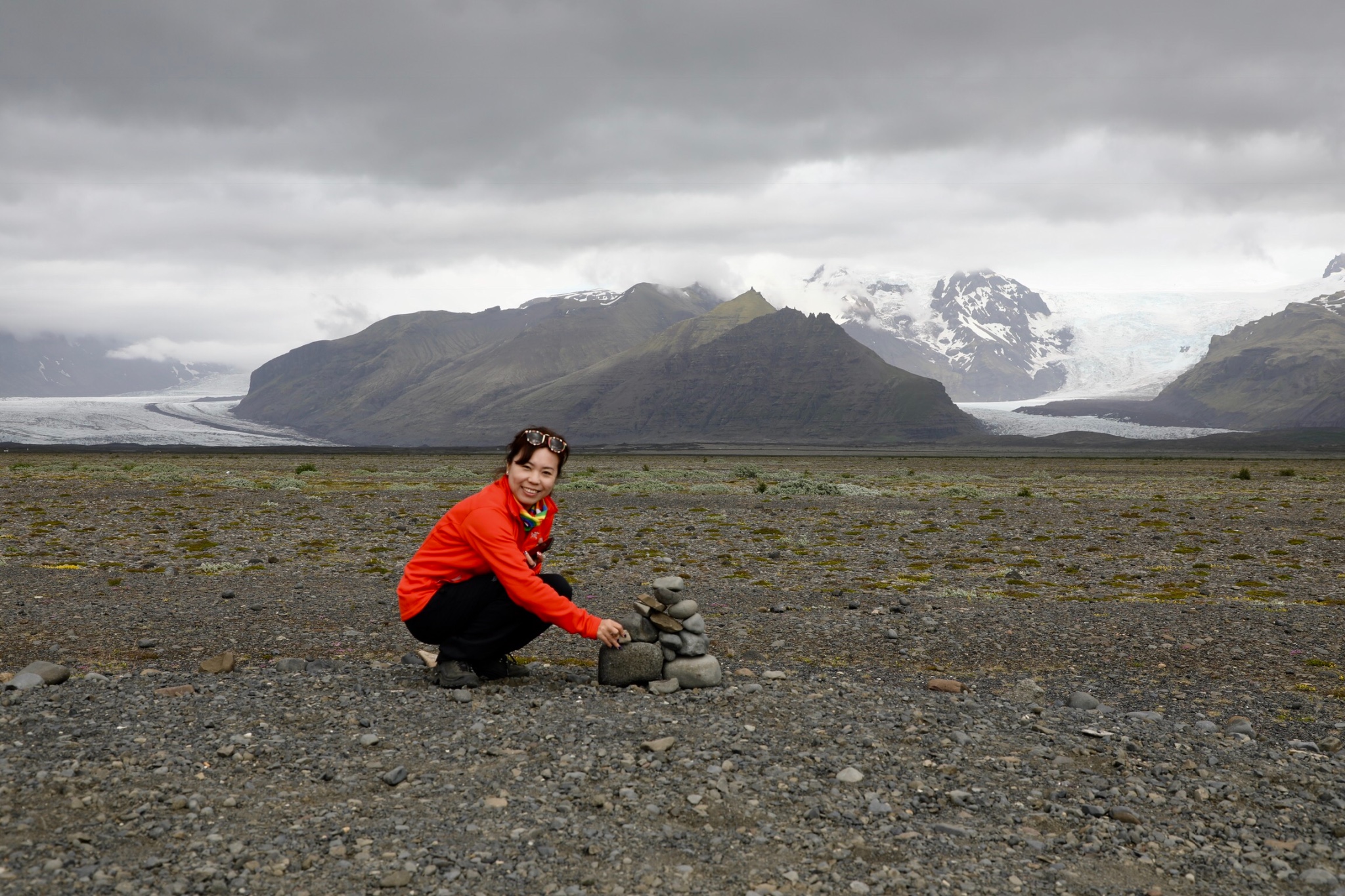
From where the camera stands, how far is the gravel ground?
5215 millimetres

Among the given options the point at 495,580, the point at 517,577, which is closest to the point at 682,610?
the point at 517,577

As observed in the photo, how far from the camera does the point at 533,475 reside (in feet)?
25.5

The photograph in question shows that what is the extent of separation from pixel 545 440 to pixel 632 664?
2302mm

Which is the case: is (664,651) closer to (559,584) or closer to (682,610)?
(682,610)

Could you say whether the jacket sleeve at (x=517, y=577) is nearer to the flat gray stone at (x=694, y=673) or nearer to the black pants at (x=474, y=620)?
the black pants at (x=474, y=620)

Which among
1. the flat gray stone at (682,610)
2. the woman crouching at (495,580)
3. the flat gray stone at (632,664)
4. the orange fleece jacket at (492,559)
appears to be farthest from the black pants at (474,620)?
the flat gray stone at (682,610)

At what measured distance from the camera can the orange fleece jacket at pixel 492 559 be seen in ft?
25.6

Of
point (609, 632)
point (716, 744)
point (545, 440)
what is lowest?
point (716, 744)

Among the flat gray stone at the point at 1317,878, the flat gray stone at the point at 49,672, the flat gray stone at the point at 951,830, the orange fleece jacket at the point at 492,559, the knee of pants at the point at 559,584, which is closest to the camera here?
the flat gray stone at the point at 1317,878

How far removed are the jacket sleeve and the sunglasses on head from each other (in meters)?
0.72

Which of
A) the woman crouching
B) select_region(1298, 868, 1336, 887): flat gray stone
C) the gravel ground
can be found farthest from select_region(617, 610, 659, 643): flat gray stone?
select_region(1298, 868, 1336, 887): flat gray stone

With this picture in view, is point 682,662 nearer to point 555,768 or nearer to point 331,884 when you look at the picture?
point 555,768

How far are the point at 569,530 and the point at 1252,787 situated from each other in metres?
17.6

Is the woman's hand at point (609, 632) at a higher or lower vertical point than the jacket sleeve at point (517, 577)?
lower
